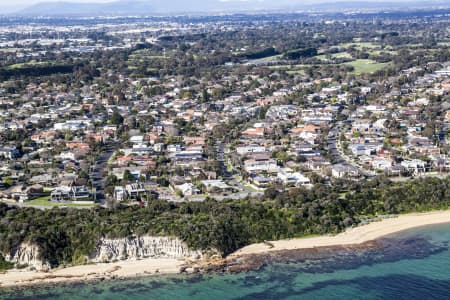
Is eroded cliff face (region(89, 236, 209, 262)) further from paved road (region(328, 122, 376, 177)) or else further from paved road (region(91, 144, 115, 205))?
paved road (region(328, 122, 376, 177))

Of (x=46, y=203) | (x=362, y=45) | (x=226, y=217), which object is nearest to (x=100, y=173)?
(x=46, y=203)

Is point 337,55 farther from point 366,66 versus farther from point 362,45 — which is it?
point 366,66

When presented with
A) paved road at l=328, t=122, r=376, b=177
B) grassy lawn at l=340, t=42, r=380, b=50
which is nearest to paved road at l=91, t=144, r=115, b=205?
paved road at l=328, t=122, r=376, b=177

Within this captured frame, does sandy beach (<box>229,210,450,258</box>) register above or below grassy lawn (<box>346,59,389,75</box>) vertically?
below

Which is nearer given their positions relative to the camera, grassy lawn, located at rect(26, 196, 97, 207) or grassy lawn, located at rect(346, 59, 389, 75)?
grassy lawn, located at rect(26, 196, 97, 207)

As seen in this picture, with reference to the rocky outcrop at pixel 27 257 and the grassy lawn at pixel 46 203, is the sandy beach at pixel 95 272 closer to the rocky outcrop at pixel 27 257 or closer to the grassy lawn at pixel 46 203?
the rocky outcrop at pixel 27 257

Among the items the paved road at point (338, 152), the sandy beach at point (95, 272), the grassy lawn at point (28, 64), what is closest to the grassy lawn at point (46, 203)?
the sandy beach at point (95, 272)

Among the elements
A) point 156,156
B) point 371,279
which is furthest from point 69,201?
point 371,279
